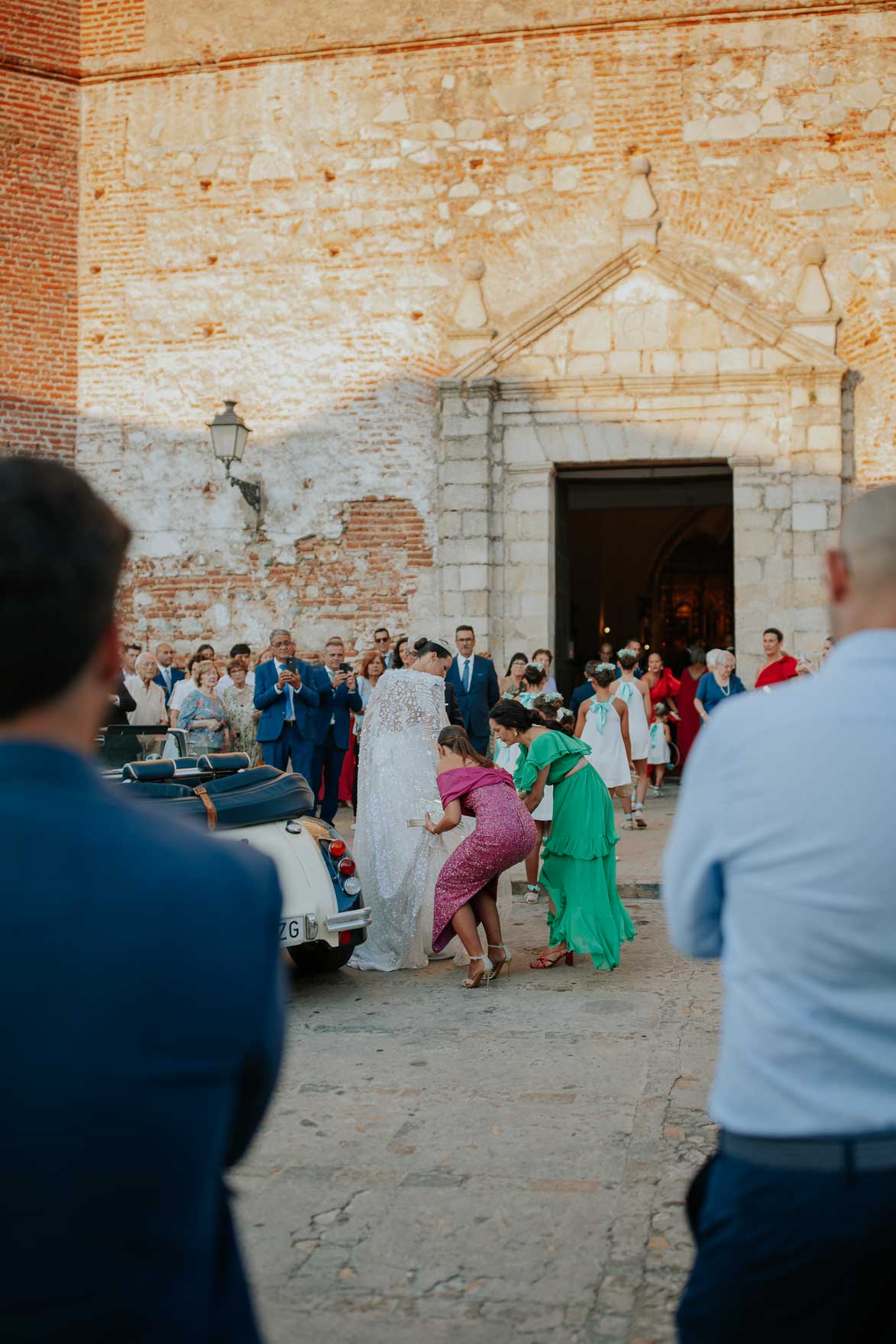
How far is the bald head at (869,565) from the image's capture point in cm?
181

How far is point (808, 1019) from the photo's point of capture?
1.72m

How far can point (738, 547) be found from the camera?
14.2 m

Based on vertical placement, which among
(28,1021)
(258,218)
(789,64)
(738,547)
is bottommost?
(28,1021)

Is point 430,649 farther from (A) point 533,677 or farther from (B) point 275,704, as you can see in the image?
(B) point 275,704

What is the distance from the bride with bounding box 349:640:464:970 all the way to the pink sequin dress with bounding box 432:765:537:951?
457 mm

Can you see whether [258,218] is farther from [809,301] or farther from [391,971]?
[391,971]

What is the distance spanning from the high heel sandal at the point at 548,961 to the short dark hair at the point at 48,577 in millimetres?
6154

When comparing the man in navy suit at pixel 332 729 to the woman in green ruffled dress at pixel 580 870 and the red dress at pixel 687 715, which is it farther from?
the woman in green ruffled dress at pixel 580 870

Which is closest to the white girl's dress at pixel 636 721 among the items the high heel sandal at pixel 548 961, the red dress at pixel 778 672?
the red dress at pixel 778 672

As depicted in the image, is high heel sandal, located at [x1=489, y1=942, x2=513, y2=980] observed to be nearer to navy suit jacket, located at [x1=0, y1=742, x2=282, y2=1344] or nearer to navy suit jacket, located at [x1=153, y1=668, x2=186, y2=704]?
navy suit jacket, located at [x1=0, y1=742, x2=282, y2=1344]

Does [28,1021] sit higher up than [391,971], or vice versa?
[28,1021]

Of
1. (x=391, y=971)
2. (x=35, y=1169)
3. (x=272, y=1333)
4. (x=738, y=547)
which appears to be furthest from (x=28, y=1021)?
(x=738, y=547)

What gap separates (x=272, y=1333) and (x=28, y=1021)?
228cm

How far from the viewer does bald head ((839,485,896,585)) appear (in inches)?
71.2
